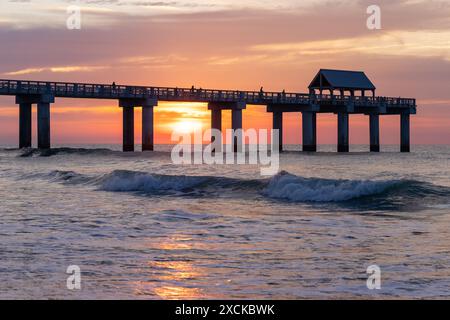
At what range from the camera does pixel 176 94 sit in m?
69.2

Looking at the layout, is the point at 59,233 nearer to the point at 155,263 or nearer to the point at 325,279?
the point at 155,263

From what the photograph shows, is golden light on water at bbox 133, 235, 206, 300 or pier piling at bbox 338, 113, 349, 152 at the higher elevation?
pier piling at bbox 338, 113, 349, 152

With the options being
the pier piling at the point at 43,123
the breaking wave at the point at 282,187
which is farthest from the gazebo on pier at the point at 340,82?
the breaking wave at the point at 282,187

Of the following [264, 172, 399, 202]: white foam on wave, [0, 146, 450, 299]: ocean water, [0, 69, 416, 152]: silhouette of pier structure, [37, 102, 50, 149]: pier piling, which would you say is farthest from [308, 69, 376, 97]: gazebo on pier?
[0, 146, 450, 299]: ocean water

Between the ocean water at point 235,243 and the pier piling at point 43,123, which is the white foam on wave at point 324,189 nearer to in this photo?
the ocean water at point 235,243

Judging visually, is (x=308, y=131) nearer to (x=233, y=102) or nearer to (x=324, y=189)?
(x=233, y=102)

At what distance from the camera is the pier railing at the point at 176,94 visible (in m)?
61.8

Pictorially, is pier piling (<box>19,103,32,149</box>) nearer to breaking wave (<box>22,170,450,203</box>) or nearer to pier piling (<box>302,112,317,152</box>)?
pier piling (<box>302,112,317,152</box>)

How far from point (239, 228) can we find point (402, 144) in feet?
256

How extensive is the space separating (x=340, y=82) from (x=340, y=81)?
0.60ft

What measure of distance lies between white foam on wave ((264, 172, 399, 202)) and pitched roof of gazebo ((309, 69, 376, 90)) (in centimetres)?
5563

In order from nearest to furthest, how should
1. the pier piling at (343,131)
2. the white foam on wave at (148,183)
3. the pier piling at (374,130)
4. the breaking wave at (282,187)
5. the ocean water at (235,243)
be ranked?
the ocean water at (235,243), the breaking wave at (282,187), the white foam on wave at (148,183), the pier piling at (343,131), the pier piling at (374,130)

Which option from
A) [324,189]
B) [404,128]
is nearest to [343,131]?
[404,128]

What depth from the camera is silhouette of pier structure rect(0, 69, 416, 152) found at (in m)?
62.6
